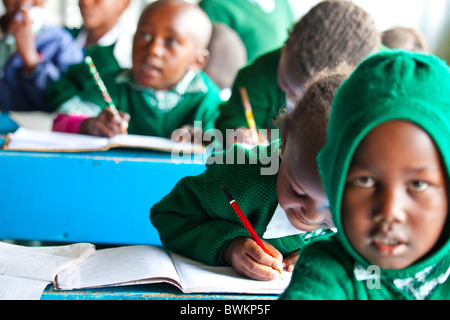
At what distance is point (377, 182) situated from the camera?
41 centimetres

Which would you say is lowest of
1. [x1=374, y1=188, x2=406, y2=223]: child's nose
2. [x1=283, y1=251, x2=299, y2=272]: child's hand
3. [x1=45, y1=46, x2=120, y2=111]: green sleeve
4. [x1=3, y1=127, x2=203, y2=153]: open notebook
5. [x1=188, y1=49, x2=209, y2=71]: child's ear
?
[x1=283, y1=251, x2=299, y2=272]: child's hand

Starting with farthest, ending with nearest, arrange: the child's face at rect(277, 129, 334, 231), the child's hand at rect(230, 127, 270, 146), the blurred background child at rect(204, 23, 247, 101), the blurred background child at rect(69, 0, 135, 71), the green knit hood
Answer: the blurred background child at rect(69, 0, 135, 71)
the blurred background child at rect(204, 23, 247, 101)
the child's hand at rect(230, 127, 270, 146)
the child's face at rect(277, 129, 334, 231)
the green knit hood

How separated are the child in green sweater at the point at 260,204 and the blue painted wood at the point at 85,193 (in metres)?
0.32

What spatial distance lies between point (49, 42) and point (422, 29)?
1641 millimetres

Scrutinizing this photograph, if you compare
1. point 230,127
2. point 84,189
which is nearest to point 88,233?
point 84,189

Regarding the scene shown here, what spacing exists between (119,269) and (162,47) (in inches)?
37.5

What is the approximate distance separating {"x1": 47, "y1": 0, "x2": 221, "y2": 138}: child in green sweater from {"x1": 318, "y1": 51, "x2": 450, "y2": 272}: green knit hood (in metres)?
1.00

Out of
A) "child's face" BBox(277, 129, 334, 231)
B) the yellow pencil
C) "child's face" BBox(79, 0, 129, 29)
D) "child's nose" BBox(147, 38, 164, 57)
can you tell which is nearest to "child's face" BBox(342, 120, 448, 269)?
"child's face" BBox(277, 129, 334, 231)

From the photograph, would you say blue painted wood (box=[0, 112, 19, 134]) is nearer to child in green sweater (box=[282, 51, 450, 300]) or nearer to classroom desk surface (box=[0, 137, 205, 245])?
classroom desk surface (box=[0, 137, 205, 245])

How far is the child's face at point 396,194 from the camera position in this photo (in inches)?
15.9

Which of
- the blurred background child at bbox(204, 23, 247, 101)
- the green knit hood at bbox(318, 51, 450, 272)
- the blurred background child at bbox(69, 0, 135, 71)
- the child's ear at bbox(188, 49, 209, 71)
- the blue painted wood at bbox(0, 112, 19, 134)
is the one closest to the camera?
the green knit hood at bbox(318, 51, 450, 272)

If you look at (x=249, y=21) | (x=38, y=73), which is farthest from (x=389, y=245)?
(x=249, y=21)

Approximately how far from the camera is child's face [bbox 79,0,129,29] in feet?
6.93
